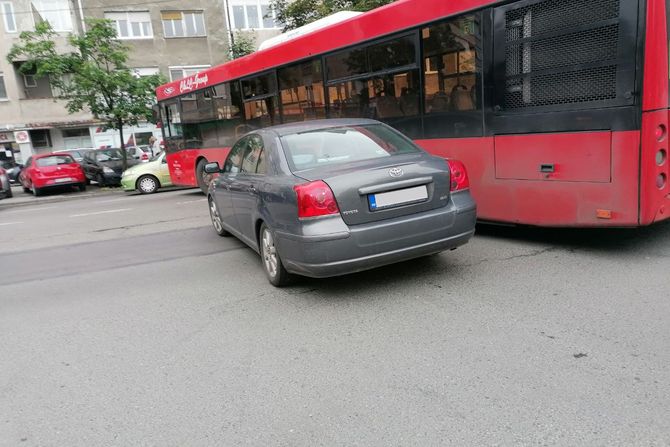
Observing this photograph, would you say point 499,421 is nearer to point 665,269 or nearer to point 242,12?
point 665,269

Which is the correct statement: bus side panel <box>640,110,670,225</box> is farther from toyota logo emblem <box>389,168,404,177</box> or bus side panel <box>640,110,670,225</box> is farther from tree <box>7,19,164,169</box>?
tree <box>7,19,164,169</box>

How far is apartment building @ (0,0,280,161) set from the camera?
29.5m

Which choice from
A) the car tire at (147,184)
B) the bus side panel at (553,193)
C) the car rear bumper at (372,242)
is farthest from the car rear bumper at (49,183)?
the car rear bumper at (372,242)

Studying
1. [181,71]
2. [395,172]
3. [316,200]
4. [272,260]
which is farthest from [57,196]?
[395,172]

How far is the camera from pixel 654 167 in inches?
187

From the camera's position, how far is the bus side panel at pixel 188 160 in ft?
39.9

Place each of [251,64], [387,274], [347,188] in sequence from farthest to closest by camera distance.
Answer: [251,64] < [387,274] < [347,188]

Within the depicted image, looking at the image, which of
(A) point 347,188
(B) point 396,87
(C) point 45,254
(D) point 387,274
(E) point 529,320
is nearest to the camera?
(E) point 529,320

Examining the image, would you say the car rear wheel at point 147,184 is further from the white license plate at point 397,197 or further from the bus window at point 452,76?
the white license plate at point 397,197

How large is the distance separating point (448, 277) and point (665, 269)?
196 cm

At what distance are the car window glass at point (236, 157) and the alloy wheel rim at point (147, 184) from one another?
1167cm

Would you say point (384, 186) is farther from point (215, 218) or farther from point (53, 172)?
point (53, 172)

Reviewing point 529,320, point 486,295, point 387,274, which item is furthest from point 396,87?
point 529,320

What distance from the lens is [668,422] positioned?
2527 mm
